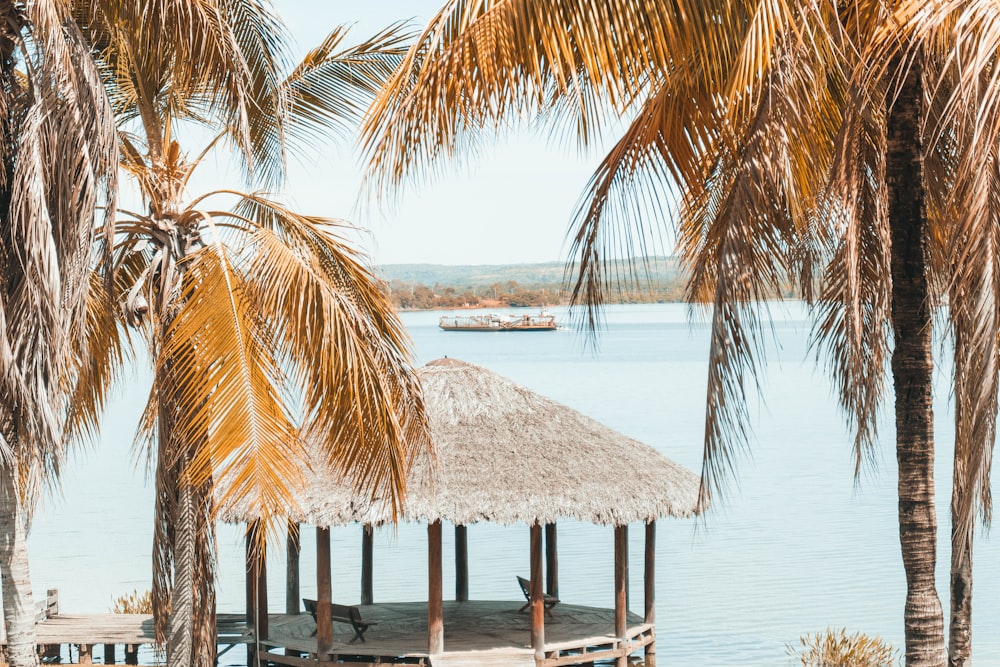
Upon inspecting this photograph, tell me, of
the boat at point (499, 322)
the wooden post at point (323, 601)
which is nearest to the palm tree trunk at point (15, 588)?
the wooden post at point (323, 601)

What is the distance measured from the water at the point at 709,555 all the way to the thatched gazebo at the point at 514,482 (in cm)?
214

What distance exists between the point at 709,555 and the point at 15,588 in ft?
63.6

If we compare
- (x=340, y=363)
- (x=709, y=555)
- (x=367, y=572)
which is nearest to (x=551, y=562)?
(x=367, y=572)

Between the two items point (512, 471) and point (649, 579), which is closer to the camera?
point (512, 471)

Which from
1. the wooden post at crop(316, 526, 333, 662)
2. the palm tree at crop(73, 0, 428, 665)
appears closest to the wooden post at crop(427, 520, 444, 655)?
the wooden post at crop(316, 526, 333, 662)

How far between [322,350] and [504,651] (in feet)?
17.3

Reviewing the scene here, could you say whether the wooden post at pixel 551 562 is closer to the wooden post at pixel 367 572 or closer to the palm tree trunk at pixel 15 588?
the wooden post at pixel 367 572

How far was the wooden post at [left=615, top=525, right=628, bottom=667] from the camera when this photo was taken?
41.5 ft

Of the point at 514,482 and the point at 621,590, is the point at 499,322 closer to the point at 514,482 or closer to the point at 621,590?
the point at 621,590

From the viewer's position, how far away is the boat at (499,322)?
122069 mm

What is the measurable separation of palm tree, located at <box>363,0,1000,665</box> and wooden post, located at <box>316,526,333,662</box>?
5294mm

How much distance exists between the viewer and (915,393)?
6895 millimetres

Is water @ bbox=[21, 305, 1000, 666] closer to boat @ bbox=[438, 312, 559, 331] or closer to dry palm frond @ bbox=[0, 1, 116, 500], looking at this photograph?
dry palm frond @ bbox=[0, 1, 116, 500]

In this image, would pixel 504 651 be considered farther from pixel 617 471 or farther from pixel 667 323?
pixel 667 323
